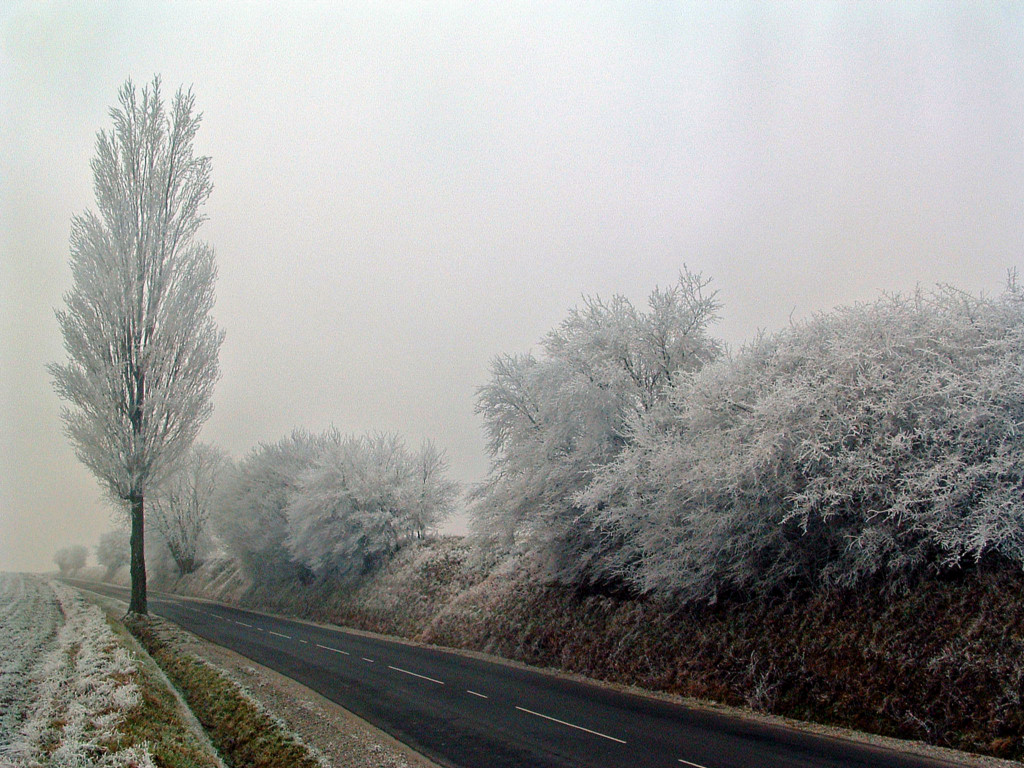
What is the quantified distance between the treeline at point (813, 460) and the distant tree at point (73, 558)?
12315cm

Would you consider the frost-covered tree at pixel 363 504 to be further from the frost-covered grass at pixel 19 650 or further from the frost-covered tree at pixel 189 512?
the frost-covered tree at pixel 189 512

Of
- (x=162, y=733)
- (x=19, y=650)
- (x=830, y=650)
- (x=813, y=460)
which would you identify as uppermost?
(x=813, y=460)

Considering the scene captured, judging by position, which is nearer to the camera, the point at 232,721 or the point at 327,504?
the point at 232,721

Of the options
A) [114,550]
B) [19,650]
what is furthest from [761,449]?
[114,550]

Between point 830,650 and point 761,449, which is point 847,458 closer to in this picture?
point 761,449

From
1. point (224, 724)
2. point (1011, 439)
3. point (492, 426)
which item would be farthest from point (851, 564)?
point (492, 426)

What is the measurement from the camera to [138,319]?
82.7 ft

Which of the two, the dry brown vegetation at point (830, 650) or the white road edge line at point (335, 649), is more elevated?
the dry brown vegetation at point (830, 650)

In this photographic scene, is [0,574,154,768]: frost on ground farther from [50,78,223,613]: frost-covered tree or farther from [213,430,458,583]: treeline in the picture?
[213,430,458,583]: treeline

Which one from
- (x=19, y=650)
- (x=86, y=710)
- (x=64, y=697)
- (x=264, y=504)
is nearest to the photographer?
(x=86, y=710)

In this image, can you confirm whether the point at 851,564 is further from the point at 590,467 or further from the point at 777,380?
the point at 590,467

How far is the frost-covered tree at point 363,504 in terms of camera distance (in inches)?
1328

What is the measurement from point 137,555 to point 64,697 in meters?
17.9

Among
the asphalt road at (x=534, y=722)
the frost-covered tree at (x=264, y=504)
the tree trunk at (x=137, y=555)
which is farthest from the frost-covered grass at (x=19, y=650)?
the frost-covered tree at (x=264, y=504)
